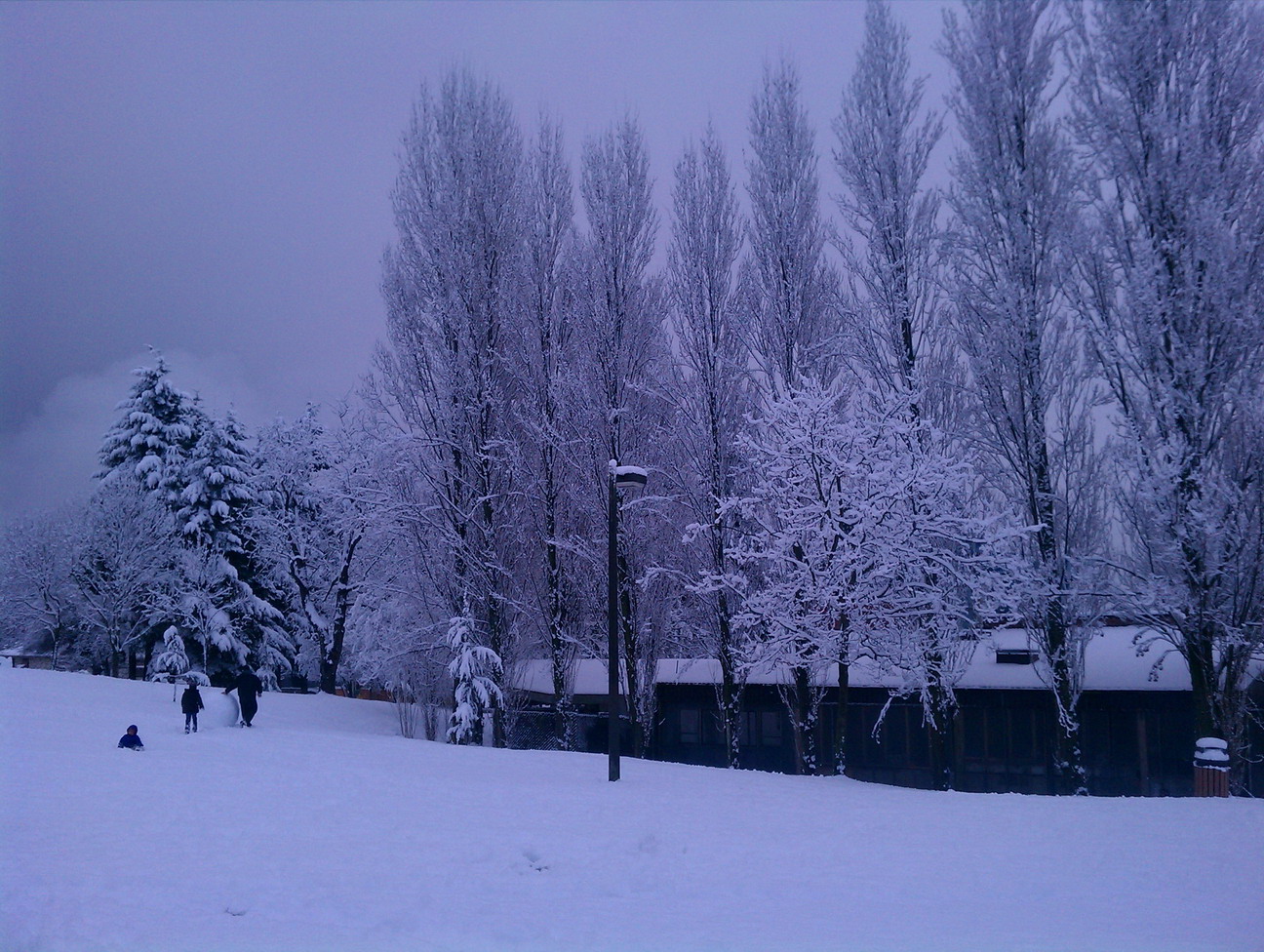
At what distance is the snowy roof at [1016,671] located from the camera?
21344 mm

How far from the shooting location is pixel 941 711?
17734 millimetres

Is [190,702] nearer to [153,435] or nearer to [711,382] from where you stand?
[711,382]

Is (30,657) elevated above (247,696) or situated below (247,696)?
below

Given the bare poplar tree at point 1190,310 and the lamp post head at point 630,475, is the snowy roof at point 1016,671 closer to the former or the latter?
the bare poplar tree at point 1190,310

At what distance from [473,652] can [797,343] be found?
10166mm

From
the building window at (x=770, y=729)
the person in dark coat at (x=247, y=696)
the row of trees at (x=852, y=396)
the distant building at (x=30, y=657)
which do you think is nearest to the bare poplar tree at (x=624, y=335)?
the row of trees at (x=852, y=396)

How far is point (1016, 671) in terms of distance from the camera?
2302cm

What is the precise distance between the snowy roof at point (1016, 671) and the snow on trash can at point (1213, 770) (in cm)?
445

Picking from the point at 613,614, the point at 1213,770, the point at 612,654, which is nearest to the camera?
the point at 1213,770

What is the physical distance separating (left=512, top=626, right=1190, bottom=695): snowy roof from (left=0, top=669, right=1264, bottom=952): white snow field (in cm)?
671

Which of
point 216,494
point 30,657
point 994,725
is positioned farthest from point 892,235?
point 30,657

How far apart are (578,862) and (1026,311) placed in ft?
43.8

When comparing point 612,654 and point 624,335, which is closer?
point 612,654

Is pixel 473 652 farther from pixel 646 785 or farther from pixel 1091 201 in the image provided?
pixel 1091 201
